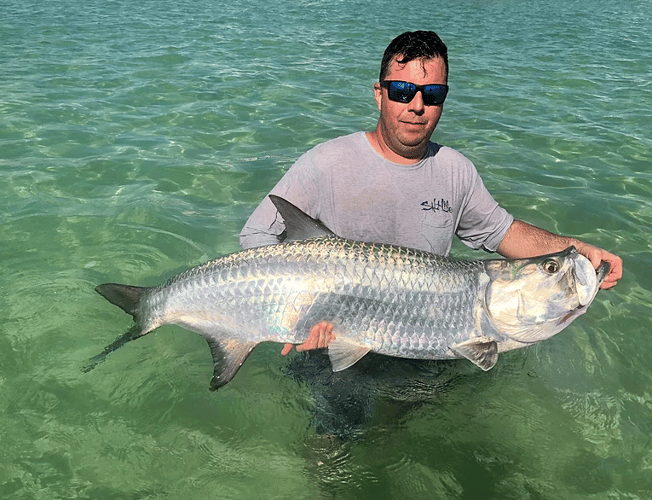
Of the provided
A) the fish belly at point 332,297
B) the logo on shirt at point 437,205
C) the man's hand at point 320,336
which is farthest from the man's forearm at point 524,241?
the man's hand at point 320,336

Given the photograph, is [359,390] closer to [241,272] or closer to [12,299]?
[241,272]

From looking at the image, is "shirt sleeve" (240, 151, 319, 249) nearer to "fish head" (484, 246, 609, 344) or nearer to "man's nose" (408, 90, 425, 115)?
"man's nose" (408, 90, 425, 115)

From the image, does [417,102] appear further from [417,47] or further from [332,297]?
[332,297]

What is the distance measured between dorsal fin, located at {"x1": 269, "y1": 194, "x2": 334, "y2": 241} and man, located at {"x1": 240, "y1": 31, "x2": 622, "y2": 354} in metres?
0.36

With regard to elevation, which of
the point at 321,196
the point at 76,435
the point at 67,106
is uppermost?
the point at 321,196

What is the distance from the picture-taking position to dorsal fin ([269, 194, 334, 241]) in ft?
11.1

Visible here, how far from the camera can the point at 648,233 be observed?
22.7 feet

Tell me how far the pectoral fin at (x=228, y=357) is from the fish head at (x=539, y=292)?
4.68 feet

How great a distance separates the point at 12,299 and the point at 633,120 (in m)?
10.3

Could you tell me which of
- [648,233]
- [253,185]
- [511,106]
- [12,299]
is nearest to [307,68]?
[511,106]

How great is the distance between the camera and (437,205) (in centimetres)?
393

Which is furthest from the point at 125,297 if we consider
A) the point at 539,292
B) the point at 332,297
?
the point at 539,292

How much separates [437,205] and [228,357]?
167 cm

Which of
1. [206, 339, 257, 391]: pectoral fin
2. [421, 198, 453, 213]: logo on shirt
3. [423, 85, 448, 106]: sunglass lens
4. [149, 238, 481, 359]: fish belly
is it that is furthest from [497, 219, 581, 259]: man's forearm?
[206, 339, 257, 391]: pectoral fin
